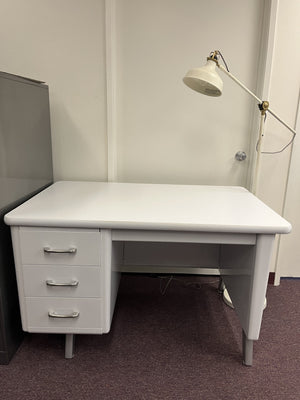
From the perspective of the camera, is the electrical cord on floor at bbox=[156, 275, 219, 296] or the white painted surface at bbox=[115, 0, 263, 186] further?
the electrical cord on floor at bbox=[156, 275, 219, 296]

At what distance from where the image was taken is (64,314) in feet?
4.31

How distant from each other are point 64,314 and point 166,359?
52 centimetres

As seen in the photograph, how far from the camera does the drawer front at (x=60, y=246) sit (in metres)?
1.22

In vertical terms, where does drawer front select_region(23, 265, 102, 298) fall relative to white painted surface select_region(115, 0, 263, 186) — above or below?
below

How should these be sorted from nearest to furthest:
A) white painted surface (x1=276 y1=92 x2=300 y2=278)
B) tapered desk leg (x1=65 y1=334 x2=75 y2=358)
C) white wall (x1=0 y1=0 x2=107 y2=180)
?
1. tapered desk leg (x1=65 y1=334 x2=75 y2=358)
2. white wall (x1=0 y1=0 x2=107 y2=180)
3. white painted surface (x1=276 y1=92 x2=300 y2=278)

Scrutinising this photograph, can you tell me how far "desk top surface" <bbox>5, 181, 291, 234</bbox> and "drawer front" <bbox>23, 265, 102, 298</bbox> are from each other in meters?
0.20

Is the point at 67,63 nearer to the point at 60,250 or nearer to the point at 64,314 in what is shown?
the point at 60,250

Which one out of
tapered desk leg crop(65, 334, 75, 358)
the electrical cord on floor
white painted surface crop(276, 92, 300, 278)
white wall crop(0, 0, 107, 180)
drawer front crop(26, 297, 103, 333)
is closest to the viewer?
drawer front crop(26, 297, 103, 333)

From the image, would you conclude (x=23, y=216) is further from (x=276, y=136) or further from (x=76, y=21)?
(x=276, y=136)

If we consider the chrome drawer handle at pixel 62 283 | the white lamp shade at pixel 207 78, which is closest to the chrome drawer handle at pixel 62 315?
the chrome drawer handle at pixel 62 283

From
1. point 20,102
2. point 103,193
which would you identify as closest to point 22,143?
point 20,102

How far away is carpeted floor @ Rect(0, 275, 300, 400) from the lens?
1.27 metres

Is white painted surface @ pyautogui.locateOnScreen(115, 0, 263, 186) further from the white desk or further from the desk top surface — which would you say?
the white desk

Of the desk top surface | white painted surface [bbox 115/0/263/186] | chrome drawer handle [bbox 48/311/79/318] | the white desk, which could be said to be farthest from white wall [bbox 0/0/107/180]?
chrome drawer handle [bbox 48/311/79/318]
